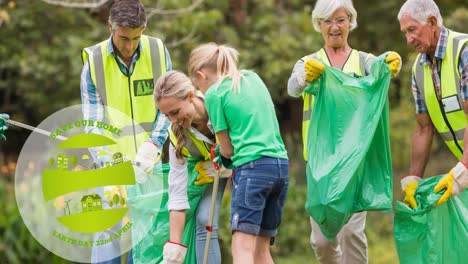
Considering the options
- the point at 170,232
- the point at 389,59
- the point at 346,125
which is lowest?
the point at 170,232

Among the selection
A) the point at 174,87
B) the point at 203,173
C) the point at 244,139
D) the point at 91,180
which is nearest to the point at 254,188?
the point at 244,139

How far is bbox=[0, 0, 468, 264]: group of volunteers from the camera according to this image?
501cm

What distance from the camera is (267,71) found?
10.3 metres

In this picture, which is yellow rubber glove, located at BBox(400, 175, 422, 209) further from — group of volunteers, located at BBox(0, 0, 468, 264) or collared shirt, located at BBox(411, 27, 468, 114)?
collared shirt, located at BBox(411, 27, 468, 114)

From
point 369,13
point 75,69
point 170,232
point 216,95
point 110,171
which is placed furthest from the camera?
point 369,13

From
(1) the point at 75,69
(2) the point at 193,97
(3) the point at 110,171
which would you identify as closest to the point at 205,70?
(2) the point at 193,97

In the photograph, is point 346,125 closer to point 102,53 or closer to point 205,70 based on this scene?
point 205,70

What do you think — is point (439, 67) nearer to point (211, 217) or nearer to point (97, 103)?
point (211, 217)

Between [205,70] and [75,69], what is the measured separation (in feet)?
16.9

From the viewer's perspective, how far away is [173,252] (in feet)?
17.1

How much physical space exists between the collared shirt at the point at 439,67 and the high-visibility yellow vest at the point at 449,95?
2 cm

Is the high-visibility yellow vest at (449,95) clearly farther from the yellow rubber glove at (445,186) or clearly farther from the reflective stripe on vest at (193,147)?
the reflective stripe on vest at (193,147)

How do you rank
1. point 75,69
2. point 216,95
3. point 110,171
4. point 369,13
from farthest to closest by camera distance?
point 369,13 < point 75,69 < point 110,171 < point 216,95

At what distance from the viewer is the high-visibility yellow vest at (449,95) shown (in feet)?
17.8
